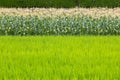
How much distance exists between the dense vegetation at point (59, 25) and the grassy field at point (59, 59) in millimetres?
3983

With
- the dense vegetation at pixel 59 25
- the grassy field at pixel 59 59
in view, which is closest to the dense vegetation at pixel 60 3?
the dense vegetation at pixel 59 25

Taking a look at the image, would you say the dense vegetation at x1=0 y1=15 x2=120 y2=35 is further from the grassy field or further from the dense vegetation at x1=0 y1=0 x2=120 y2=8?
the dense vegetation at x1=0 y1=0 x2=120 y2=8

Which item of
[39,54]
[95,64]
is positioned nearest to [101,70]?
[95,64]

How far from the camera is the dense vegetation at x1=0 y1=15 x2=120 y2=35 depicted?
49.9 ft

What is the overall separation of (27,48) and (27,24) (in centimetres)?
590

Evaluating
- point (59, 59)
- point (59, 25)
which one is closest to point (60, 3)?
point (59, 25)

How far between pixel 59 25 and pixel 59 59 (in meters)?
7.36

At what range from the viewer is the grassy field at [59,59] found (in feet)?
22.7

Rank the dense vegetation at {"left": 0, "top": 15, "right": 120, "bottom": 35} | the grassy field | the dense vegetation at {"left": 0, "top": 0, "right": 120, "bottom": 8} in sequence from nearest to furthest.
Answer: the grassy field < the dense vegetation at {"left": 0, "top": 15, "right": 120, "bottom": 35} < the dense vegetation at {"left": 0, "top": 0, "right": 120, "bottom": 8}

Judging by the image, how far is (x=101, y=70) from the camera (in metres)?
7.25

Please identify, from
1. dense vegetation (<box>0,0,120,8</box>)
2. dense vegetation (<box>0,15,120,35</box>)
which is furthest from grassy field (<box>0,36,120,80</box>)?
dense vegetation (<box>0,0,120,8</box>)

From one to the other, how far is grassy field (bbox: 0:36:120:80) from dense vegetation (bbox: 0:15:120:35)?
157 inches

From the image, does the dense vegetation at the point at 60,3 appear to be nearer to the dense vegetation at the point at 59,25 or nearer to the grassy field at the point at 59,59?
the dense vegetation at the point at 59,25

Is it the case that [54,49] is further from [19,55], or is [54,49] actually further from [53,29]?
[53,29]
